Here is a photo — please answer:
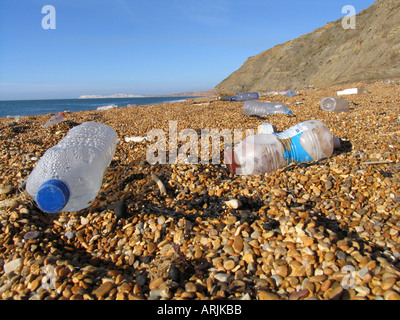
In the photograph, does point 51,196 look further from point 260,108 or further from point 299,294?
point 260,108

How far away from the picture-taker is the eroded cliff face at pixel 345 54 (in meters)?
18.2

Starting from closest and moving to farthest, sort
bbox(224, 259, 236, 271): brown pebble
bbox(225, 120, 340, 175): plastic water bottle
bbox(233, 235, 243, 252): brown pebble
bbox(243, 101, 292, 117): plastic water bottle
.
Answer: bbox(224, 259, 236, 271): brown pebble < bbox(233, 235, 243, 252): brown pebble < bbox(225, 120, 340, 175): plastic water bottle < bbox(243, 101, 292, 117): plastic water bottle

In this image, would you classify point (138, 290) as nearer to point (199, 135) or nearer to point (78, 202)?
point (78, 202)

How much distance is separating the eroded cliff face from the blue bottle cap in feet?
67.4

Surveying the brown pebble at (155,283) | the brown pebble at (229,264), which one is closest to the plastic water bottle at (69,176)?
the brown pebble at (155,283)

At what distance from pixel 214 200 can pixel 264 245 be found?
0.83m

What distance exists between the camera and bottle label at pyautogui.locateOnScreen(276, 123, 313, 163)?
3162 millimetres

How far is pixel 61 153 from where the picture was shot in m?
2.51

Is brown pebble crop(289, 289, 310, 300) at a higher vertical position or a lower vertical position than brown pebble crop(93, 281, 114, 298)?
higher

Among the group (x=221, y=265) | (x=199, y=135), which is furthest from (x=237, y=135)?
(x=221, y=265)

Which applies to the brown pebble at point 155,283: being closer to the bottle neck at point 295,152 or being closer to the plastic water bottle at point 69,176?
the plastic water bottle at point 69,176

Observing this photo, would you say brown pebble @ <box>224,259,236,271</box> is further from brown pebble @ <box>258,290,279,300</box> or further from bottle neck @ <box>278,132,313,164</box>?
bottle neck @ <box>278,132,313,164</box>

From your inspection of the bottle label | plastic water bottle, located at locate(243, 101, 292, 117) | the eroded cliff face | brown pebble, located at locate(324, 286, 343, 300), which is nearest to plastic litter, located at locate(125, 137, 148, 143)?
the bottle label
